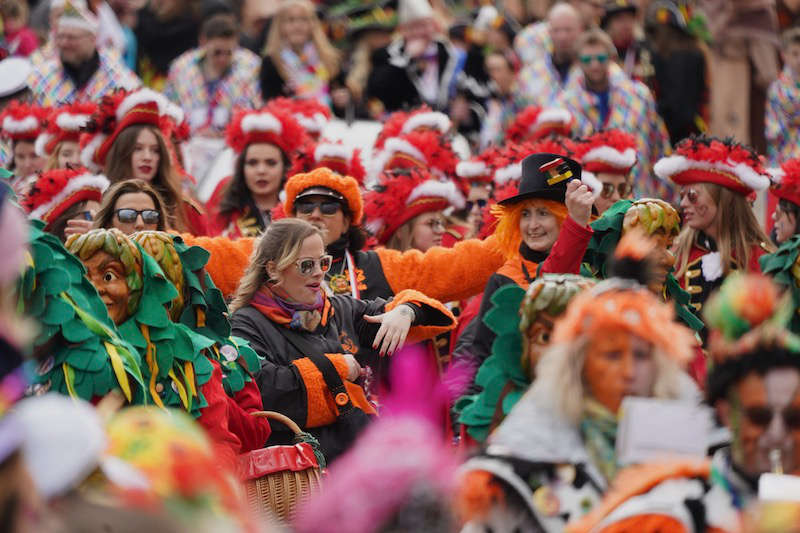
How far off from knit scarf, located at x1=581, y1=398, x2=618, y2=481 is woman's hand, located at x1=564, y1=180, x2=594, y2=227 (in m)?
2.68

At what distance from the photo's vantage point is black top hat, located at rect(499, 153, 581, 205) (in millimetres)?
8055

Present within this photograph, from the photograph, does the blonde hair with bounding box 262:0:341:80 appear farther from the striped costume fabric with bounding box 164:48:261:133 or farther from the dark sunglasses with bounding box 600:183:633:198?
the dark sunglasses with bounding box 600:183:633:198

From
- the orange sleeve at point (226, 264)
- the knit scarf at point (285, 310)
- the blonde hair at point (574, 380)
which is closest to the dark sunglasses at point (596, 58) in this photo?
the orange sleeve at point (226, 264)

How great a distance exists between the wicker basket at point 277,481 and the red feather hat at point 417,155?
470 cm

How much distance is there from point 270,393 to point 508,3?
10408mm

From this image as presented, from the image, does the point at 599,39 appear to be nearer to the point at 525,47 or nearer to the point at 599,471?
the point at 525,47

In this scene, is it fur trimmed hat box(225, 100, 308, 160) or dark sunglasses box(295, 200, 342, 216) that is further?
fur trimmed hat box(225, 100, 308, 160)

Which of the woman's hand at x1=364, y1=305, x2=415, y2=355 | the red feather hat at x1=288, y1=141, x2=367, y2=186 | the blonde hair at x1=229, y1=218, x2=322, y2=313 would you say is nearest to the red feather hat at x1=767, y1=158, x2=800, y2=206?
the woman's hand at x1=364, y1=305, x2=415, y2=355

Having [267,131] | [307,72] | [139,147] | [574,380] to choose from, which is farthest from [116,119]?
[574,380]

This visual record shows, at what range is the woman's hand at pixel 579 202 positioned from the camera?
24.0ft

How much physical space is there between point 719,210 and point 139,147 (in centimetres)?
363

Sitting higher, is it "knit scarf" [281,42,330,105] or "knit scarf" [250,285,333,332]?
"knit scarf" [281,42,330,105]

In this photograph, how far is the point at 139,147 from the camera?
33.0 feet

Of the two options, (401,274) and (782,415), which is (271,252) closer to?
(401,274)
